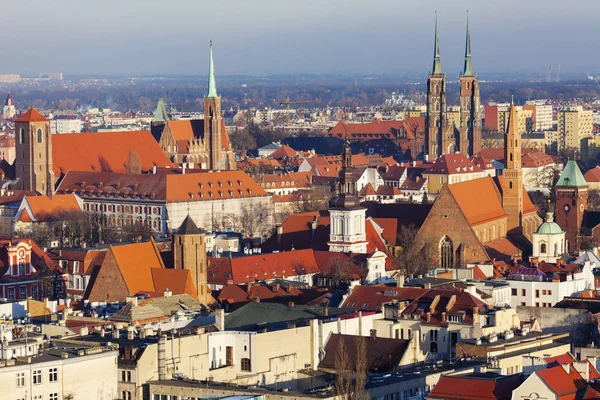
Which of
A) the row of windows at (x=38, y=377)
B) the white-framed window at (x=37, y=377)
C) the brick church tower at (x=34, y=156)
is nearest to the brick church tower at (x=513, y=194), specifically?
the brick church tower at (x=34, y=156)

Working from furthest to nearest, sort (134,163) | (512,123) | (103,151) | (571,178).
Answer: (103,151), (134,163), (512,123), (571,178)

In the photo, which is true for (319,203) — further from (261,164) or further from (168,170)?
(261,164)

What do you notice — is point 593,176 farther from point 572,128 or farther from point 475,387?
point 475,387

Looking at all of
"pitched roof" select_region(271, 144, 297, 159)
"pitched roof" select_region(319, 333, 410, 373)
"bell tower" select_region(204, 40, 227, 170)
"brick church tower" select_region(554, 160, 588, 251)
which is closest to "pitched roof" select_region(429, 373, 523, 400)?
"pitched roof" select_region(319, 333, 410, 373)

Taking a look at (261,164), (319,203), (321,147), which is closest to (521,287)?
(319,203)

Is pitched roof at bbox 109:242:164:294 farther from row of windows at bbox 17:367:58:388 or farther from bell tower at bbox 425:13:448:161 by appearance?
bell tower at bbox 425:13:448:161

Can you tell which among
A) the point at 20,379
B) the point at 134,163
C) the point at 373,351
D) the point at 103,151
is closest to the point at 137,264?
the point at 373,351
